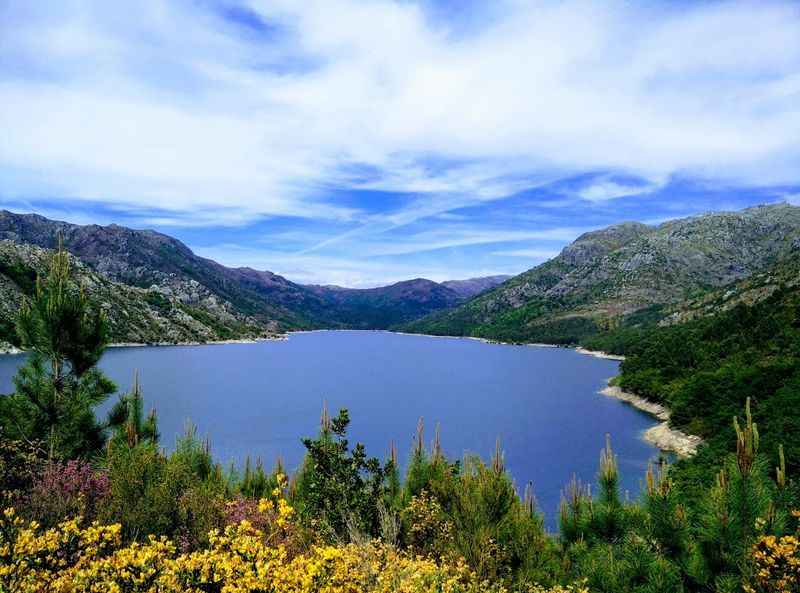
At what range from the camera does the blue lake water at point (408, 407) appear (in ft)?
196

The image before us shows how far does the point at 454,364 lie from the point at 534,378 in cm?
3965

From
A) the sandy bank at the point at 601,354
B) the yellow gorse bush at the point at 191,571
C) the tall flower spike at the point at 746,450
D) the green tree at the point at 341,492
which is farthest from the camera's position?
the sandy bank at the point at 601,354

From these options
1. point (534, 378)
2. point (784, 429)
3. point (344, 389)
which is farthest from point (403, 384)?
point (784, 429)

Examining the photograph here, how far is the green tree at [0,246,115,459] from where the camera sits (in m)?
15.7

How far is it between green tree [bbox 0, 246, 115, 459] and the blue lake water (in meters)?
9.81

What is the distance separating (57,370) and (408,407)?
7619 cm

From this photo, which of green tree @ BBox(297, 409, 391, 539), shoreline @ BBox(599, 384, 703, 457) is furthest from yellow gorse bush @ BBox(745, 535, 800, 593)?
shoreline @ BBox(599, 384, 703, 457)

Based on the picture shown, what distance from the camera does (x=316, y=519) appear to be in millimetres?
13430

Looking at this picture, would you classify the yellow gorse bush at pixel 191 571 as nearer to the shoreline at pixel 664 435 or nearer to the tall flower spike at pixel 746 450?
the tall flower spike at pixel 746 450

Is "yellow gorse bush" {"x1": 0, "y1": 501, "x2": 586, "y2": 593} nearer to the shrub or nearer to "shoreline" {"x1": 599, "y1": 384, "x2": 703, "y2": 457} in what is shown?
the shrub

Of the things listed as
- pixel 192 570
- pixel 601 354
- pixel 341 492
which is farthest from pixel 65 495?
pixel 601 354

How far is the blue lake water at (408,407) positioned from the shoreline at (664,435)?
1.62 metres

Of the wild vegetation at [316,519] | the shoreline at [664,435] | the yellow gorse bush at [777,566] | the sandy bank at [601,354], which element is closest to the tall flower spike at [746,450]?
the wild vegetation at [316,519]

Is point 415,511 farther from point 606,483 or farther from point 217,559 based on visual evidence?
point 217,559
